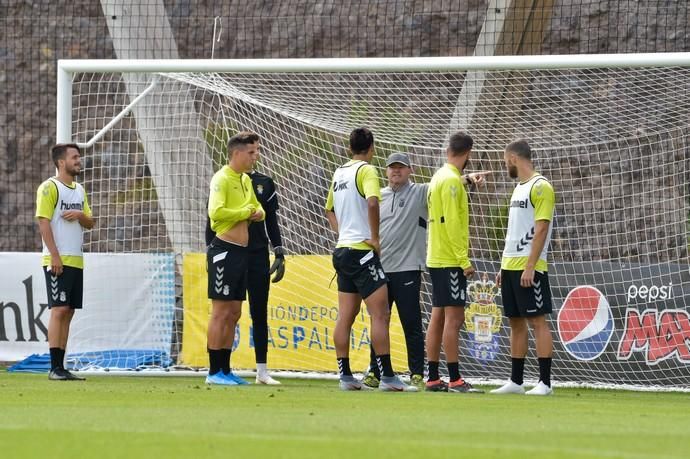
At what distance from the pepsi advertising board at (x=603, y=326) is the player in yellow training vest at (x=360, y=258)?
6.92 feet

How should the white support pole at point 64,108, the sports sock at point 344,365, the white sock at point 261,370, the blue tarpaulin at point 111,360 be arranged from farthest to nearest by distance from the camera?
1. the blue tarpaulin at point 111,360
2. the white support pole at point 64,108
3. the white sock at point 261,370
4. the sports sock at point 344,365

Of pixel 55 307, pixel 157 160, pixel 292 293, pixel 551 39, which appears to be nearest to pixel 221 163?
pixel 157 160

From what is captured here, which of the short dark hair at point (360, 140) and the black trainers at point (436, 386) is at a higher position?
the short dark hair at point (360, 140)

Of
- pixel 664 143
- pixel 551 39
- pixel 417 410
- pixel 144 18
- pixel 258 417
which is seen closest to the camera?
pixel 258 417

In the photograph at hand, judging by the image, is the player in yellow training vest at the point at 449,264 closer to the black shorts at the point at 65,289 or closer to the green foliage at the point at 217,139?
the black shorts at the point at 65,289

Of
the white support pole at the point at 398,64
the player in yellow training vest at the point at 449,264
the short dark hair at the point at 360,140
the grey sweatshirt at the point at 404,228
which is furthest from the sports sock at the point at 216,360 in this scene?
the white support pole at the point at 398,64

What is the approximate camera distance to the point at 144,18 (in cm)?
1538

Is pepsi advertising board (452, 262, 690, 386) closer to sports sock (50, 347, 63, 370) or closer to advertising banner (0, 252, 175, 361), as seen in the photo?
advertising banner (0, 252, 175, 361)

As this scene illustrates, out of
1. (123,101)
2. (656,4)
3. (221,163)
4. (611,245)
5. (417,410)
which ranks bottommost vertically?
(417,410)

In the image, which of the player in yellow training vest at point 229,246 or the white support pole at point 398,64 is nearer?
the player in yellow training vest at point 229,246

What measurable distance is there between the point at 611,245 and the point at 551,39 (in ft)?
17.6

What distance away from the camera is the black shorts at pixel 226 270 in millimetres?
9445

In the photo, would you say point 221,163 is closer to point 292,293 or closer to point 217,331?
point 292,293

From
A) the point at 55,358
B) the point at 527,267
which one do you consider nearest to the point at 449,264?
the point at 527,267
